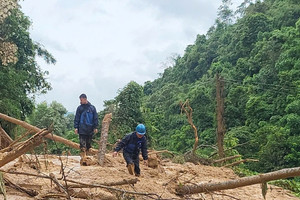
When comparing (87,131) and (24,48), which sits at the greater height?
(24,48)

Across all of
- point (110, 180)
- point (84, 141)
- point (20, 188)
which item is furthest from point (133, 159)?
point (20, 188)

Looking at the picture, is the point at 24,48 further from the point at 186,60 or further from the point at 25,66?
the point at 186,60

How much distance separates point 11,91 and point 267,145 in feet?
46.7

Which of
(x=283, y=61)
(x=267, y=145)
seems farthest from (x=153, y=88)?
(x=267, y=145)

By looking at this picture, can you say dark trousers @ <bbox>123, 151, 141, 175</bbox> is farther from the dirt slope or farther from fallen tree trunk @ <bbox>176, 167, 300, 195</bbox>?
fallen tree trunk @ <bbox>176, 167, 300, 195</bbox>

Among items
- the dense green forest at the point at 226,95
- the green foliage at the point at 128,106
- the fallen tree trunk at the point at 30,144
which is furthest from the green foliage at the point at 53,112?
the fallen tree trunk at the point at 30,144

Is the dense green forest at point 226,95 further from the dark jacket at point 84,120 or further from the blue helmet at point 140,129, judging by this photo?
the blue helmet at point 140,129

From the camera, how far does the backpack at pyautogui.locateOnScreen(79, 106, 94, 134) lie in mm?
7277

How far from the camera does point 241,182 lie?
4.48 m

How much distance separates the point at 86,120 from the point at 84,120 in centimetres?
4

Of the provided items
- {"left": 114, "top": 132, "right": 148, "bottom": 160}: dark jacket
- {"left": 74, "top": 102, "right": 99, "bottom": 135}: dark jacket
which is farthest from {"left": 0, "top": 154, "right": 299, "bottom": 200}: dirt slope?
{"left": 74, "top": 102, "right": 99, "bottom": 135}: dark jacket

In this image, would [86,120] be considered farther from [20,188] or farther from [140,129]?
[20,188]

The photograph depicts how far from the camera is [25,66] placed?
1730 cm

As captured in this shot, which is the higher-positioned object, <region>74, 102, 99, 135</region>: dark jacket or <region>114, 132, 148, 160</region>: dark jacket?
<region>74, 102, 99, 135</region>: dark jacket
